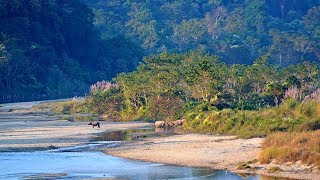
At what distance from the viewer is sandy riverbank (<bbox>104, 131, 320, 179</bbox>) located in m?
34.3

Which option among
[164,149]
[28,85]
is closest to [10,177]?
[164,149]

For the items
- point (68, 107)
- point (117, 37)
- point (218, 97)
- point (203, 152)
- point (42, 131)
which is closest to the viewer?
point (203, 152)

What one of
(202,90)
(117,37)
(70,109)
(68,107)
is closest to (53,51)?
(117,37)

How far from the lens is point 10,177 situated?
35.1 m

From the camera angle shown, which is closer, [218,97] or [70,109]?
[218,97]

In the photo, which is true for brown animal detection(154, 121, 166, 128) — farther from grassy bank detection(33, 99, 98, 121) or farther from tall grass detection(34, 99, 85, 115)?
tall grass detection(34, 99, 85, 115)

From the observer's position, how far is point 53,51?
123m

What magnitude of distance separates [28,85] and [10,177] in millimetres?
77312

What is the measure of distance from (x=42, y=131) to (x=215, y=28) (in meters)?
132

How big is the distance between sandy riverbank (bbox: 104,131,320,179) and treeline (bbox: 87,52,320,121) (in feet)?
27.4

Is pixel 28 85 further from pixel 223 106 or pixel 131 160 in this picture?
pixel 131 160

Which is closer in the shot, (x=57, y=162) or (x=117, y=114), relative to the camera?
(x=57, y=162)

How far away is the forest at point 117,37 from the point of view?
114m

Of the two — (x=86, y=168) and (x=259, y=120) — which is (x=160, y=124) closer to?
(x=259, y=120)
